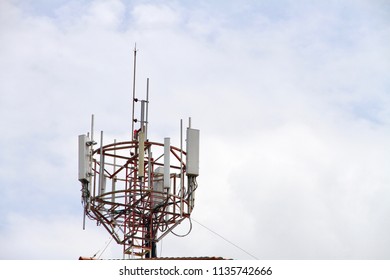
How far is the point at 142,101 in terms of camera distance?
42.9 m

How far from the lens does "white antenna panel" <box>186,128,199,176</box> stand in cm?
4128

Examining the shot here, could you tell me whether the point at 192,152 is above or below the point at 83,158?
above

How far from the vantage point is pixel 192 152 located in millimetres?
41312

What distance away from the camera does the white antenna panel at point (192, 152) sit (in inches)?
1625

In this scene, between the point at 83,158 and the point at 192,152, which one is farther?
the point at 83,158
